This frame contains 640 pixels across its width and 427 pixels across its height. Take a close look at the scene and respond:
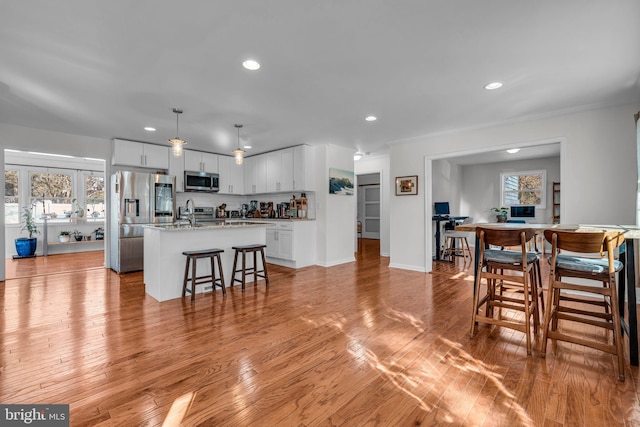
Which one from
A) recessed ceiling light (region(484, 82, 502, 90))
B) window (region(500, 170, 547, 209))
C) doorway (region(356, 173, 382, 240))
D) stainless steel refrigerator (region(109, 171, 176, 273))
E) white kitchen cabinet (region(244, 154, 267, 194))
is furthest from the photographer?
doorway (region(356, 173, 382, 240))

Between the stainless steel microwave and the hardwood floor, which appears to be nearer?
the hardwood floor

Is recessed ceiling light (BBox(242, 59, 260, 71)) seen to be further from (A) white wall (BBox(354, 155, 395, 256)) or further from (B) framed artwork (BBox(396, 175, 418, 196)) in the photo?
(A) white wall (BBox(354, 155, 395, 256))

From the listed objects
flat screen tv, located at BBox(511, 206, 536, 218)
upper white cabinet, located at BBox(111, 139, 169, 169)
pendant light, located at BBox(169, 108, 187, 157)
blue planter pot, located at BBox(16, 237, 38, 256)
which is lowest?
blue planter pot, located at BBox(16, 237, 38, 256)

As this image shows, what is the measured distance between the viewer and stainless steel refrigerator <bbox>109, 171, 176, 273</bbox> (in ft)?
16.8

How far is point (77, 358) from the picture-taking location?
222cm

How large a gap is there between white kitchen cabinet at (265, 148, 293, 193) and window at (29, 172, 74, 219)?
5492mm

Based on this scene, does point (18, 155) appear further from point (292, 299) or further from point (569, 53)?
point (569, 53)

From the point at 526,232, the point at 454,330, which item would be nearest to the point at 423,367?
the point at 454,330

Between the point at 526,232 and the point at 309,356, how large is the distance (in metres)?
2.01

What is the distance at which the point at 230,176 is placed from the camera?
689cm

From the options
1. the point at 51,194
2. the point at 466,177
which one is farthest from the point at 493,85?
the point at 51,194

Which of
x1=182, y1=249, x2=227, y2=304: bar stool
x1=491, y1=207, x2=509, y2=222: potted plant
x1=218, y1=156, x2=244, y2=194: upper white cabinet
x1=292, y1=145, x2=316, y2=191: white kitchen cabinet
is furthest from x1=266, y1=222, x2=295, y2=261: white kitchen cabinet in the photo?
x1=491, y1=207, x2=509, y2=222: potted plant

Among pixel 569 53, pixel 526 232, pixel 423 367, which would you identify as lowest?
pixel 423 367

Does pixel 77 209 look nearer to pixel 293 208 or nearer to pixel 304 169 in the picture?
pixel 293 208
